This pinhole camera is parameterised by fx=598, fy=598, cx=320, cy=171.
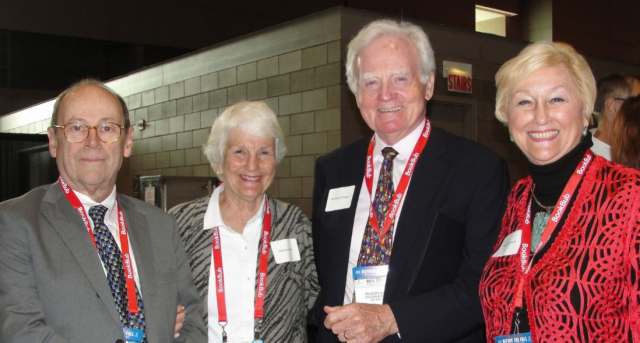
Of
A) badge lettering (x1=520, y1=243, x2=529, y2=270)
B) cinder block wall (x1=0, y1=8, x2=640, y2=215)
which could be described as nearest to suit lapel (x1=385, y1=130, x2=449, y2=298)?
badge lettering (x1=520, y1=243, x2=529, y2=270)

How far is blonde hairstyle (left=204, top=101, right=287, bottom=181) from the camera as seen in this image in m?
2.74

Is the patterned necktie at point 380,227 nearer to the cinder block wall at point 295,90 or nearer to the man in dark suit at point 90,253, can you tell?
the man in dark suit at point 90,253

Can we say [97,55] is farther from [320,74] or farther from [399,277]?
[399,277]

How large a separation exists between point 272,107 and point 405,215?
6070 millimetres

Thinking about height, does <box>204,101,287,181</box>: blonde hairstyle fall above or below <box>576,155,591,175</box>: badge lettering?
above

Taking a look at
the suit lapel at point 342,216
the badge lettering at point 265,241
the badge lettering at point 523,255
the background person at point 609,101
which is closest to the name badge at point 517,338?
the badge lettering at point 523,255

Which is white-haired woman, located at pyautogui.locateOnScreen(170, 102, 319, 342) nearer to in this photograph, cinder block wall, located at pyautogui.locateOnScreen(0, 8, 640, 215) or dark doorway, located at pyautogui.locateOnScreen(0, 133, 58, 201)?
dark doorway, located at pyautogui.locateOnScreen(0, 133, 58, 201)

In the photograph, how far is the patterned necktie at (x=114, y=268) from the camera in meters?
2.02

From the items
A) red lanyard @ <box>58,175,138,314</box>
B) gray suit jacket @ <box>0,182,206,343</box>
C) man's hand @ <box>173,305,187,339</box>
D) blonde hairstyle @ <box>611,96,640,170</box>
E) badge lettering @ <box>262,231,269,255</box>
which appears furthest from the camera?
blonde hairstyle @ <box>611,96,640,170</box>

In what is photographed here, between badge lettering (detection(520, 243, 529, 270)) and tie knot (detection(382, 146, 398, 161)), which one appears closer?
badge lettering (detection(520, 243, 529, 270))

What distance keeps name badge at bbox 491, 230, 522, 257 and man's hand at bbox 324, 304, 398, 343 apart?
44cm

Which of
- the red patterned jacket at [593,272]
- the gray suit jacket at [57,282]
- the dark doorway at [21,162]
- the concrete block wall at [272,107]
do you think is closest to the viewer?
the red patterned jacket at [593,272]

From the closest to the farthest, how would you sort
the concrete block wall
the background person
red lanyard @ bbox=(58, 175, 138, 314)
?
red lanyard @ bbox=(58, 175, 138, 314) → the background person → the concrete block wall

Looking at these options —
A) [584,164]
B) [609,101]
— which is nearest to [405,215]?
[584,164]
